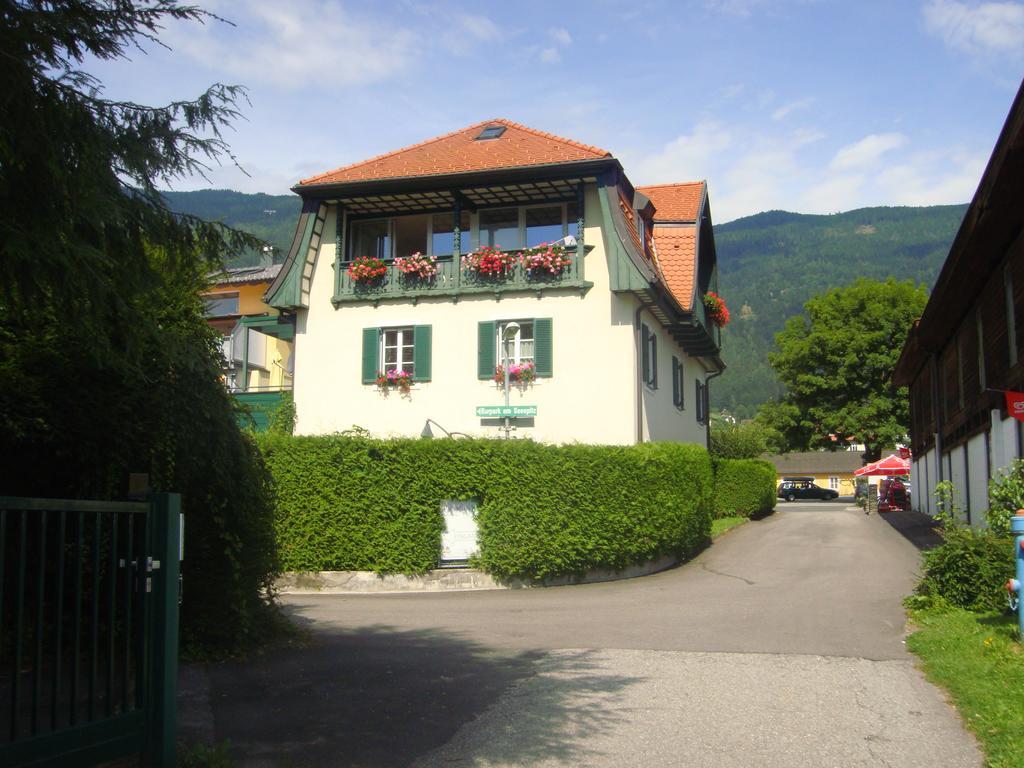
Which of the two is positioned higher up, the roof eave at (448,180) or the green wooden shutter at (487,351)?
the roof eave at (448,180)

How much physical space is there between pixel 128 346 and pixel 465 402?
17282 millimetres

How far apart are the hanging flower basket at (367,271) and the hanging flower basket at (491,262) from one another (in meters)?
2.24

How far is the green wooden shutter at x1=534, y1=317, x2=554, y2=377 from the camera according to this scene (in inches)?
908

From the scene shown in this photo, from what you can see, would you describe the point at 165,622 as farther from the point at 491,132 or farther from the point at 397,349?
the point at 491,132

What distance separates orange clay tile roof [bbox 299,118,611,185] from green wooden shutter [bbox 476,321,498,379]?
3644 mm

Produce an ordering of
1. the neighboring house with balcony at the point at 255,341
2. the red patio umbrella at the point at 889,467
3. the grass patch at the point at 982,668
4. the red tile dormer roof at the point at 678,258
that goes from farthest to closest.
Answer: the red patio umbrella at the point at 889,467, the red tile dormer roof at the point at 678,258, the neighboring house with balcony at the point at 255,341, the grass patch at the point at 982,668

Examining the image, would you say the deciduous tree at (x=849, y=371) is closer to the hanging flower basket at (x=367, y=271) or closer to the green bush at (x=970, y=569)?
the hanging flower basket at (x=367, y=271)

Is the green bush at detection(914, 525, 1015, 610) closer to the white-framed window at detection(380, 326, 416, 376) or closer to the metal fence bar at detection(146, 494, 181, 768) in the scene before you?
the metal fence bar at detection(146, 494, 181, 768)

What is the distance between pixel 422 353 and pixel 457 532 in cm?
694

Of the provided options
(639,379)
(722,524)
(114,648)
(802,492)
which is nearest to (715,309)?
(722,524)

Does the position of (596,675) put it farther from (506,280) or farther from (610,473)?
(506,280)

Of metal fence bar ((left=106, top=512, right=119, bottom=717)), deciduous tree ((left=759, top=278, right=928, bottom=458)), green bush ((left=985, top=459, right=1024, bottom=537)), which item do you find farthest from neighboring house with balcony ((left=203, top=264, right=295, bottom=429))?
deciduous tree ((left=759, top=278, right=928, bottom=458))

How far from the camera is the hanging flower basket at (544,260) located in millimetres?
23000

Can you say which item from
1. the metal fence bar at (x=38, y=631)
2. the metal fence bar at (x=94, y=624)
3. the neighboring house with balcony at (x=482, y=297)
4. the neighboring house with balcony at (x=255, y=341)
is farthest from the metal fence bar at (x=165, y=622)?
the neighboring house with balcony at (x=482, y=297)
